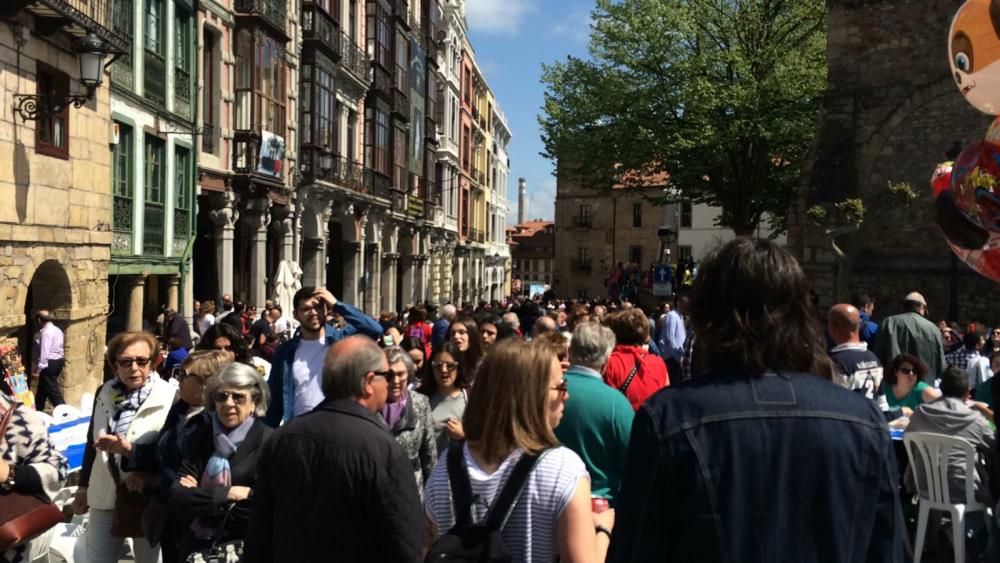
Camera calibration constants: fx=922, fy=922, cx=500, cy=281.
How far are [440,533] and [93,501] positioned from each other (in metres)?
2.81

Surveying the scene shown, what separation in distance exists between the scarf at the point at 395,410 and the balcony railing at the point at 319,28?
1967 centimetres

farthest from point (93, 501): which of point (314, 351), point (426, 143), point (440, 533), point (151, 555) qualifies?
point (426, 143)

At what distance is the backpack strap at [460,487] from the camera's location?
2.88 metres

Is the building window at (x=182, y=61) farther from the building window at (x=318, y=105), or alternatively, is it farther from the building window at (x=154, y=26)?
the building window at (x=318, y=105)

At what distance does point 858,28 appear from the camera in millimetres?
21969

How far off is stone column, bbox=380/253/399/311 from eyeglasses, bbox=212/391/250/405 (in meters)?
28.8

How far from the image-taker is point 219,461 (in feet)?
14.0

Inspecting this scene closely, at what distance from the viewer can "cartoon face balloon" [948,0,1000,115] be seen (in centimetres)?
587

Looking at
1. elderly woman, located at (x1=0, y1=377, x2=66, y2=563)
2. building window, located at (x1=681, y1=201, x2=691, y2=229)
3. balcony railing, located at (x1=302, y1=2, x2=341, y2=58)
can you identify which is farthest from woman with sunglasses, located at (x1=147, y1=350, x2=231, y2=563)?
building window, located at (x1=681, y1=201, x2=691, y2=229)

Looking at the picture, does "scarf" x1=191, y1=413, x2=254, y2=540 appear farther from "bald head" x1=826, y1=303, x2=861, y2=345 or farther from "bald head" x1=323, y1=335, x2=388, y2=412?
"bald head" x1=826, y1=303, x2=861, y2=345

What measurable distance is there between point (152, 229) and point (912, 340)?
1289 centimetres

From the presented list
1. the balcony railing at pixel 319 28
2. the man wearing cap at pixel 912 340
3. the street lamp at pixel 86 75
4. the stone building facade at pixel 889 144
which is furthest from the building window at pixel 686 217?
the man wearing cap at pixel 912 340

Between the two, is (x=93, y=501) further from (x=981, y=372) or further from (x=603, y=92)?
(x=603, y=92)

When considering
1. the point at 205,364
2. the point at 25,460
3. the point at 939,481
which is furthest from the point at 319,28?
the point at 25,460
